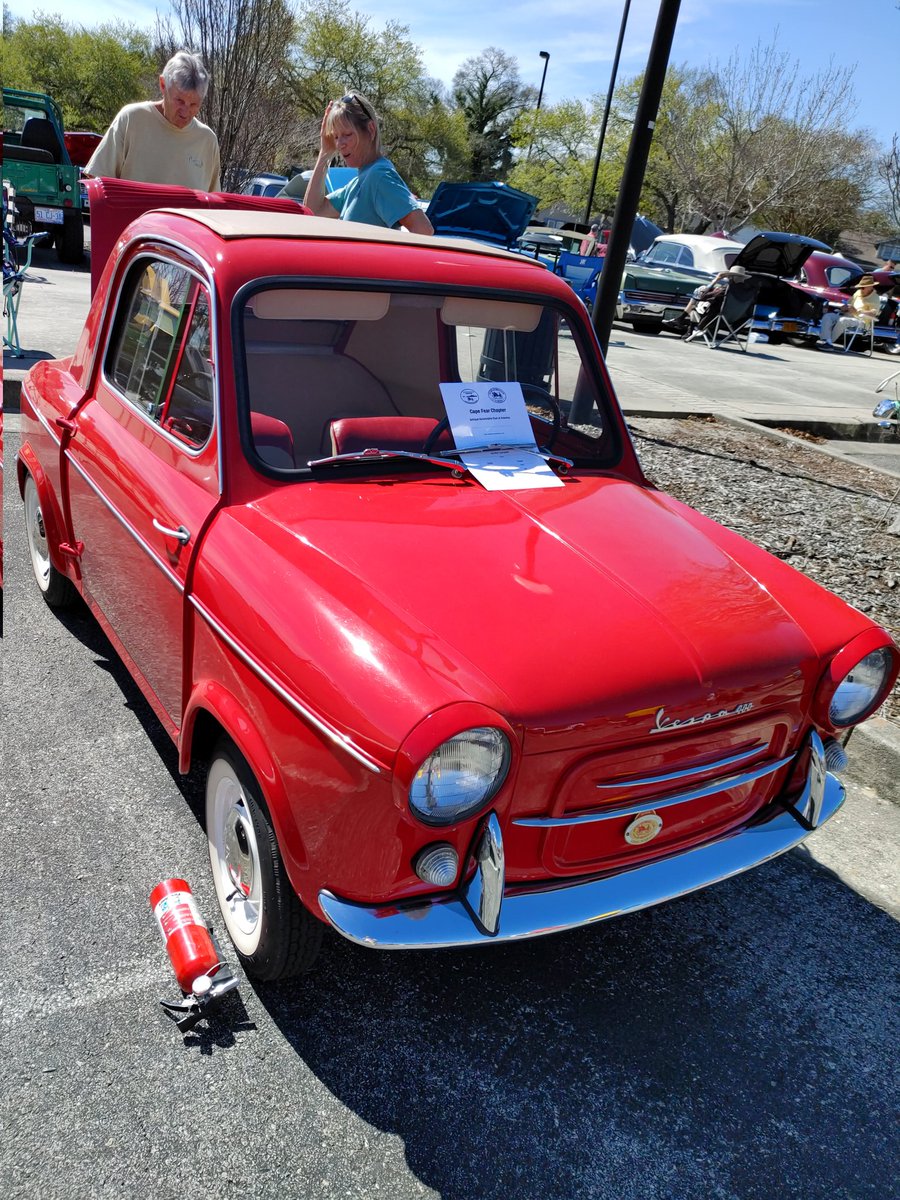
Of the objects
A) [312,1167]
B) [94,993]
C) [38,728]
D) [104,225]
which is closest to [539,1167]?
[312,1167]

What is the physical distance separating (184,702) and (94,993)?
0.78m

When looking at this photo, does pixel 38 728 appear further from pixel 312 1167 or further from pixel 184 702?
pixel 312 1167

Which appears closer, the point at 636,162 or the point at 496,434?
the point at 496,434

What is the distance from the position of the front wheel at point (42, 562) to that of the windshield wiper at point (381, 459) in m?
1.75

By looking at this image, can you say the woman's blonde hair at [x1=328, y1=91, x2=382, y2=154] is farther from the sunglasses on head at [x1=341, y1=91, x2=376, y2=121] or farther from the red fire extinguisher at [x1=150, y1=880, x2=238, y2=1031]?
the red fire extinguisher at [x1=150, y1=880, x2=238, y2=1031]

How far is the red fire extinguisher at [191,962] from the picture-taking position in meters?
2.31

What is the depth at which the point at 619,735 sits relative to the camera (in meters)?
2.14

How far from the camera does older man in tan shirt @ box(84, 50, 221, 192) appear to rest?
200 inches

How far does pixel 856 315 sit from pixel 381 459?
62.1ft

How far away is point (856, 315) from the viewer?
62.5ft

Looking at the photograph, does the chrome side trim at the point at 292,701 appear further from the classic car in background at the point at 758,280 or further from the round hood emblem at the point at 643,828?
the classic car in background at the point at 758,280

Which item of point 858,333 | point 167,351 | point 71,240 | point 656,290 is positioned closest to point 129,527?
point 167,351

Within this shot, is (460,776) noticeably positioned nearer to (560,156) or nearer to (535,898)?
(535,898)

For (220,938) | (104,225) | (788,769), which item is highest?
(104,225)
